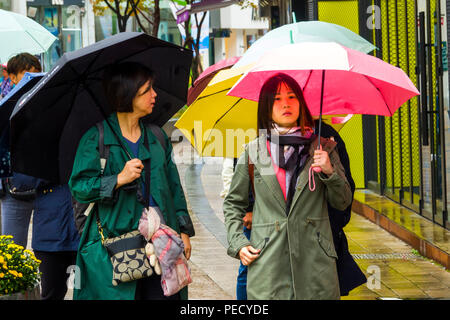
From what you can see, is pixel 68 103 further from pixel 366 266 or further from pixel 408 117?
pixel 408 117

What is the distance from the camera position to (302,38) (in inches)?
203

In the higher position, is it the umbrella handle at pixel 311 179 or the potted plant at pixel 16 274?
the umbrella handle at pixel 311 179

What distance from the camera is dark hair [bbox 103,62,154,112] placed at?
421cm

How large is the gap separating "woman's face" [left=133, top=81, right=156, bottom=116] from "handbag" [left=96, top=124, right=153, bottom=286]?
25.9 inches

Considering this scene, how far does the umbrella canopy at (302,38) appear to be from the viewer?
514 cm

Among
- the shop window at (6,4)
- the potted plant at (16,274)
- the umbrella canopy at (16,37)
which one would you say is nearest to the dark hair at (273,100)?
the potted plant at (16,274)

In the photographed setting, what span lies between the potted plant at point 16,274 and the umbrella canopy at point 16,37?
3.52 m

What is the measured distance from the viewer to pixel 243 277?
4.92 metres

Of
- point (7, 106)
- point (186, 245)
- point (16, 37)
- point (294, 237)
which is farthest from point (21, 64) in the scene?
point (294, 237)

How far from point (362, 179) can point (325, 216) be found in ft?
27.4

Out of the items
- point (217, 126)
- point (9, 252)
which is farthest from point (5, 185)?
point (217, 126)

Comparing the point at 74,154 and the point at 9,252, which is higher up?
the point at 74,154

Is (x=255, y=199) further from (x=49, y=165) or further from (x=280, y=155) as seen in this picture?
(x=49, y=165)

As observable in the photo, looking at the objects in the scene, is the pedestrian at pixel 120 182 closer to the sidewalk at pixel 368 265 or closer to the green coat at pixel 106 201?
the green coat at pixel 106 201
